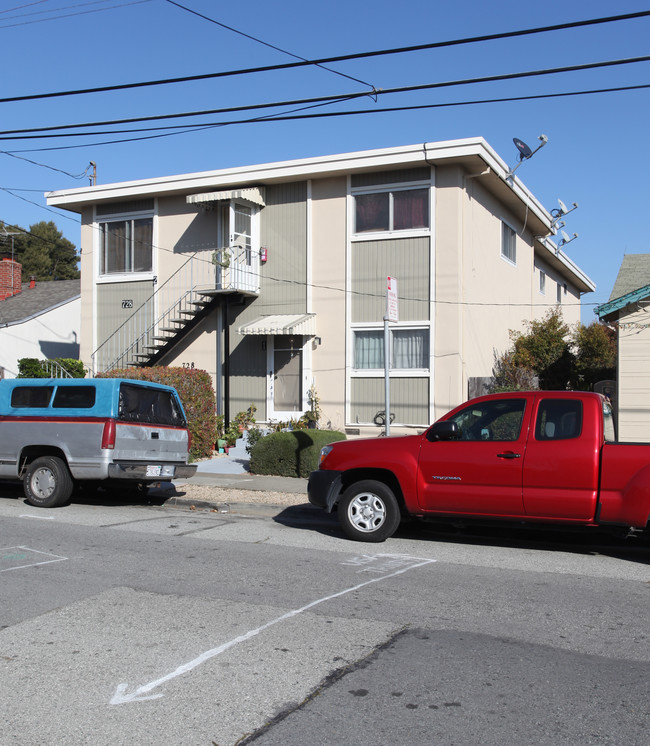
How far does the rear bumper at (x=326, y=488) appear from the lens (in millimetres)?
9234

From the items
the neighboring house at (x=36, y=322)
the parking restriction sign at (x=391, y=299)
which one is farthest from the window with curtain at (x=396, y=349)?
the neighboring house at (x=36, y=322)

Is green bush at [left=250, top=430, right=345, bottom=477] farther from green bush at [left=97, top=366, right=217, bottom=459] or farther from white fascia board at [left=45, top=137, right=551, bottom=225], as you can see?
white fascia board at [left=45, top=137, right=551, bottom=225]

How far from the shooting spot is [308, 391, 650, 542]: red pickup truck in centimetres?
784

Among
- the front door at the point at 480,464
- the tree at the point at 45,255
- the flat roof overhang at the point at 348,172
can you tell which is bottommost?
the front door at the point at 480,464

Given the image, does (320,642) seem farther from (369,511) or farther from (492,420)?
(492,420)

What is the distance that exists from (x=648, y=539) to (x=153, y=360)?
555 inches

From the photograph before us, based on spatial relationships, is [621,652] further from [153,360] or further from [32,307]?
[32,307]

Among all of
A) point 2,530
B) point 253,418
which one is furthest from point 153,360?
point 2,530

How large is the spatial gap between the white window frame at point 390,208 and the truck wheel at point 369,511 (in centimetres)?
954

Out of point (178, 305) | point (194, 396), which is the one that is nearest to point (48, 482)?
point (194, 396)

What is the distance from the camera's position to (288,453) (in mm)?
14461

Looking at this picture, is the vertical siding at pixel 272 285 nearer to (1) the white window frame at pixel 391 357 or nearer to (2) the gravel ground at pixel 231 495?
(1) the white window frame at pixel 391 357

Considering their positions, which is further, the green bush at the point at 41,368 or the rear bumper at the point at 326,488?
the green bush at the point at 41,368

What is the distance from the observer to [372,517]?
9.02 metres
